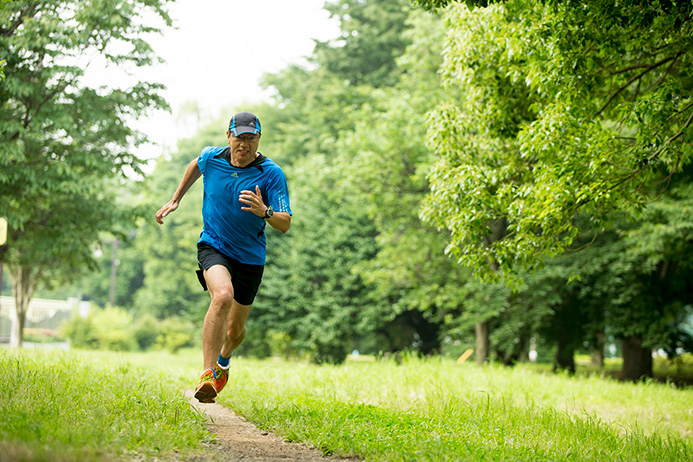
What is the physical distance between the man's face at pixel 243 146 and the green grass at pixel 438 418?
214 cm

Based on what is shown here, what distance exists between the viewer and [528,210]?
7594 mm

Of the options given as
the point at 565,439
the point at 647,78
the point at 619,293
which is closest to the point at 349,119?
the point at 619,293

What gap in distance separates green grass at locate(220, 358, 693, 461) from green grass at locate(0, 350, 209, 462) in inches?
34.1

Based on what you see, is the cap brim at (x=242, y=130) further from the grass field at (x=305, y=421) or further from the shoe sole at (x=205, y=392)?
the grass field at (x=305, y=421)

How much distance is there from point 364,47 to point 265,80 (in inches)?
288

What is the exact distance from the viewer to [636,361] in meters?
19.7

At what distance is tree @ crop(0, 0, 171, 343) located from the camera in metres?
11.8

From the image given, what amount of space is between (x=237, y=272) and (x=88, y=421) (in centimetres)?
191

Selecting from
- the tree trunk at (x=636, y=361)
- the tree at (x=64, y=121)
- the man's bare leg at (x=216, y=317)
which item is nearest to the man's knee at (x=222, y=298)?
the man's bare leg at (x=216, y=317)

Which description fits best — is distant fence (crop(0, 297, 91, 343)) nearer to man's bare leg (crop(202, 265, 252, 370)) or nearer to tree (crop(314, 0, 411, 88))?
tree (crop(314, 0, 411, 88))

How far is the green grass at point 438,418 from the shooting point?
13.9ft

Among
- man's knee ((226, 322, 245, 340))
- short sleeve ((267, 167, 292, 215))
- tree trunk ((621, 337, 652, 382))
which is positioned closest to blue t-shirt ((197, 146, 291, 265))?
short sleeve ((267, 167, 292, 215))

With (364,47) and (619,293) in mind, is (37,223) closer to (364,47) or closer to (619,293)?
(619,293)

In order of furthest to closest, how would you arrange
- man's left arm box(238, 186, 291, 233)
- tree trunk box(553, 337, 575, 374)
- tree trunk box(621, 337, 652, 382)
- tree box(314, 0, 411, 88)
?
tree box(314, 0, 411, 88), tree trunk box(553, 337, 575, 374), tree trunk box(621, 337, 652, 382), man's left arm box(238, 186, 291, 233)
